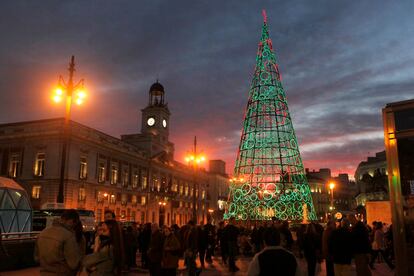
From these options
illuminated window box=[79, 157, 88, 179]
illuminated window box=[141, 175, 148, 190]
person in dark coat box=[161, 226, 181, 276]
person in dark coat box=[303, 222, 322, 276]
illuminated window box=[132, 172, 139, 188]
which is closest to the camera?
person in dark coat box=[161, 226, 181, 276]

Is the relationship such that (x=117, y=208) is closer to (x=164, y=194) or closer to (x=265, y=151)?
(x=164, y=194)

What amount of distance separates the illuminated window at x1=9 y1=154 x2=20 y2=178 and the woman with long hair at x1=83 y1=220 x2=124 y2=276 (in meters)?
49.8

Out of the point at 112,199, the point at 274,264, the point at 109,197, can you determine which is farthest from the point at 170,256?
the point at 112,199

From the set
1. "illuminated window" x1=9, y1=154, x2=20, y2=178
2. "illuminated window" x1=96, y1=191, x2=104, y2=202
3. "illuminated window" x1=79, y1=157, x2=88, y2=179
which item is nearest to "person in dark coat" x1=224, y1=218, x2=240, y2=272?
"illuminated window" x1=79, y1=157, x2=88, y2=179

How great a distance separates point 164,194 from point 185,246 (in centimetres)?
5859

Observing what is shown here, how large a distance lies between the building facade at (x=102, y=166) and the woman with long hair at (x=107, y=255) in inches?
1107

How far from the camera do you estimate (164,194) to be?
71.6m

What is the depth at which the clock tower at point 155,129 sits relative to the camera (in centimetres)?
7338

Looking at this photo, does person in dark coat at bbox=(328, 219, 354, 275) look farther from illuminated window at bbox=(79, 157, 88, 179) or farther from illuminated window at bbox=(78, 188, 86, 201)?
illuminated window at bbox=(79, 157, 88, 179)

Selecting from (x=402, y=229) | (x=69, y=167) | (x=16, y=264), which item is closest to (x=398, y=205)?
(x=402, y=229)

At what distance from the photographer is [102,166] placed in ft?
186

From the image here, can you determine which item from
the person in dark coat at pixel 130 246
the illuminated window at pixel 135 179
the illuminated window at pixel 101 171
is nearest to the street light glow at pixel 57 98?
the person in dark coat at pixel 130 246

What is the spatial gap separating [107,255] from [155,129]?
71294 millimetres

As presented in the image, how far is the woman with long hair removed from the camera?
6.26m
